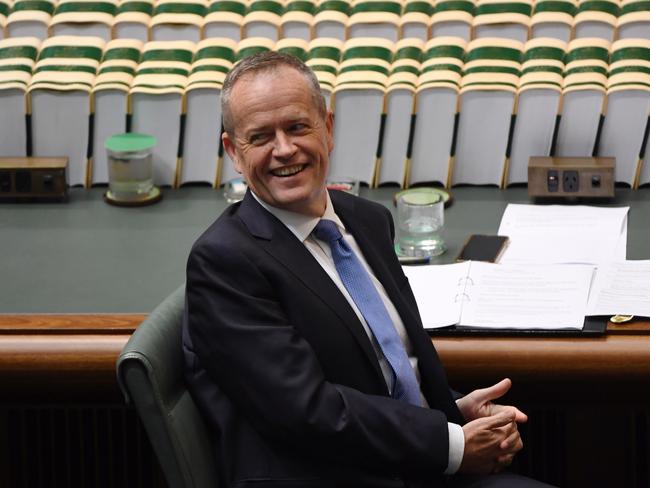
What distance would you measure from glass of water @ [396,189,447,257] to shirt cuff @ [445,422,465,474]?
0.73m

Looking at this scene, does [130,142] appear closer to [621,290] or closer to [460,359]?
[460,359]

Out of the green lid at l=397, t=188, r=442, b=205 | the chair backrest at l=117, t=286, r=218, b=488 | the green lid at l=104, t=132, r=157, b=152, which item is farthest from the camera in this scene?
the green lid at l=104, t=132, r=157, b=152

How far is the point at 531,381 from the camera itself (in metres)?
2.19

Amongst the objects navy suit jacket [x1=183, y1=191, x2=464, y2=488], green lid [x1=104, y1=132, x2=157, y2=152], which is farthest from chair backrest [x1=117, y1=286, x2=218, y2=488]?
green lid [x1=104, y1=132, x2=157, y2=152]

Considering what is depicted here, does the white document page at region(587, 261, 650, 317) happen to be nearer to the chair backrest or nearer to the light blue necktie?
the light blue necktie

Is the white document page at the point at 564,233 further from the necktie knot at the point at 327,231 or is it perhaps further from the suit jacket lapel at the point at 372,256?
the necktie knot at the point at 327,231

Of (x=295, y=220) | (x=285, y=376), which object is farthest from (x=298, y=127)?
(x=285, y=376)

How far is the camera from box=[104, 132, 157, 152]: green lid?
9.20 ft

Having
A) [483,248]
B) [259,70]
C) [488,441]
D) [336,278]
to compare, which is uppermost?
[259,70]

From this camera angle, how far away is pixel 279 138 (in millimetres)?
1818

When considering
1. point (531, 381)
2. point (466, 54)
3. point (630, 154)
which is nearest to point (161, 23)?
point (466, 54)

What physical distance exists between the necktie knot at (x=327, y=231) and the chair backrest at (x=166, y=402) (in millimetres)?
274

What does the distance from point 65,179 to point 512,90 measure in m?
1.08

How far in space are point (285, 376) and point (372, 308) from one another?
24cm
